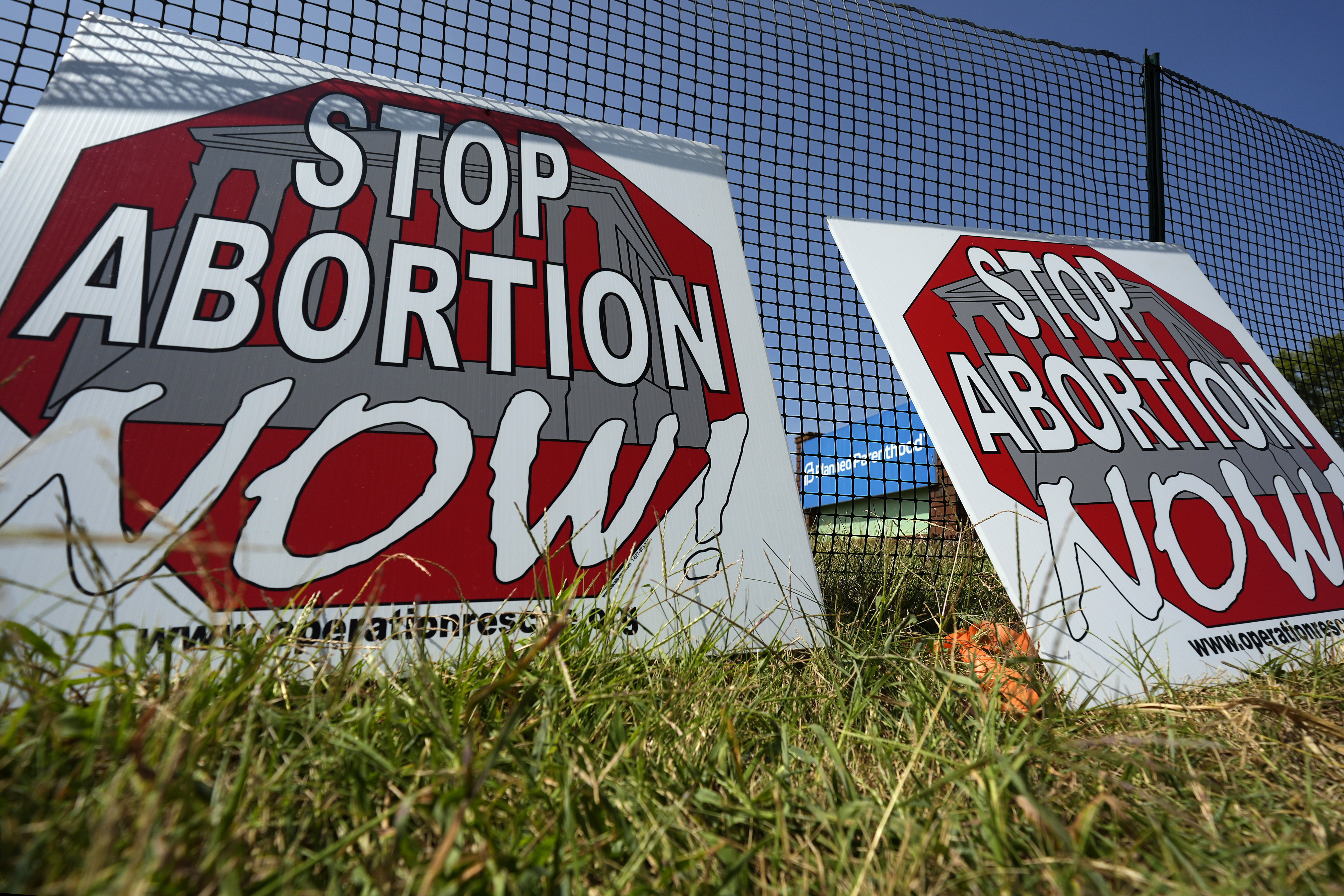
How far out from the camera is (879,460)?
2496 mm

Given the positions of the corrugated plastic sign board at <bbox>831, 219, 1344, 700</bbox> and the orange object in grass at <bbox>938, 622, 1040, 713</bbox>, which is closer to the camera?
the orange object in grass at <bbox>938, 622, 1040, 713</bbox>

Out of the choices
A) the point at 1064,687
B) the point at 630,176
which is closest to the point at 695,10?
the point at 630,176

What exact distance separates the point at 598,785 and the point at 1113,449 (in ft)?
5.53

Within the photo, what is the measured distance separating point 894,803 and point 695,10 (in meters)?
3.03

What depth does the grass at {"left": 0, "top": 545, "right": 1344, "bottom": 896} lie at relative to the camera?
546 mm

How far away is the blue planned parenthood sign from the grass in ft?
4.71

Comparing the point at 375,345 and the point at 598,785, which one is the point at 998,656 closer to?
the point at 598,785

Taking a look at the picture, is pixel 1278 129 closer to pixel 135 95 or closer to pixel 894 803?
pixel 894 803

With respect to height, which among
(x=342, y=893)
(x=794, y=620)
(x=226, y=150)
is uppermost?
(x=226, y=150)

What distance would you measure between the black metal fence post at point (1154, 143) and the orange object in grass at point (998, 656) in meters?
2.70

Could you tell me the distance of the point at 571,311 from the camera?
1535 mm

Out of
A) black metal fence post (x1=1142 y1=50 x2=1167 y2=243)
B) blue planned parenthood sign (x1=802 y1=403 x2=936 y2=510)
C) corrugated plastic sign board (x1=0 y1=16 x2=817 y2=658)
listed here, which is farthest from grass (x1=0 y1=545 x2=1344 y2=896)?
black metal fence post (x1=1142 y1=50 x2=1167 y2=243)

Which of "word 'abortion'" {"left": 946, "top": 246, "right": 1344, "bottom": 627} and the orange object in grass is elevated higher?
"word 'abortion'" {"left": 946, "top": 246, "right": 1344, "bottom": 627}

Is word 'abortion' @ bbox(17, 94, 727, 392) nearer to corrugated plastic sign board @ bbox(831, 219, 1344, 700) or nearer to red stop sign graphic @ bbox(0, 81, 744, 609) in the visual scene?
red stop sign graphic @ bbox(0, 81, 744, 609)
